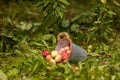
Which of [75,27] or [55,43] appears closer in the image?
[55,43]

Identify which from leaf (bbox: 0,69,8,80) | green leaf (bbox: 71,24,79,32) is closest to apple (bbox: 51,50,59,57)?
leaf (bbox: 0,69,8,80)

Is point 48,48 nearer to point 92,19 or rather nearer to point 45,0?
point 45,0

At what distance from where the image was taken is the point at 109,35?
5.62 m

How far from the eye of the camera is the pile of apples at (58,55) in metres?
4.48

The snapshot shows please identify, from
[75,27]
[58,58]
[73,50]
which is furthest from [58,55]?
[75,27]

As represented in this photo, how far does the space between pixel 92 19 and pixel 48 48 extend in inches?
43.4

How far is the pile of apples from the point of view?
4.48 m

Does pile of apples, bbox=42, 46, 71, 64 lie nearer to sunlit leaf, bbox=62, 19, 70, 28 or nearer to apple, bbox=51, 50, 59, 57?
apple, bbox=51, 50, 59, 57

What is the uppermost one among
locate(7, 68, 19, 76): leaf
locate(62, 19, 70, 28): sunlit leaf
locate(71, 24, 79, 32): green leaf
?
locate(62, 19, 70, 28): sunlit leaf

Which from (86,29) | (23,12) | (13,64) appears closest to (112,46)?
(86,29)

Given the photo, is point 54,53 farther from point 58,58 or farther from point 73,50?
point 73,50

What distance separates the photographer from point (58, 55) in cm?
454

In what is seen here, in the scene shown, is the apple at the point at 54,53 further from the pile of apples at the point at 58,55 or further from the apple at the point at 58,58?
the apple at the point at 58,58

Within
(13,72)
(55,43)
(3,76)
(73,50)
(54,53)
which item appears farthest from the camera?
(55,43)
